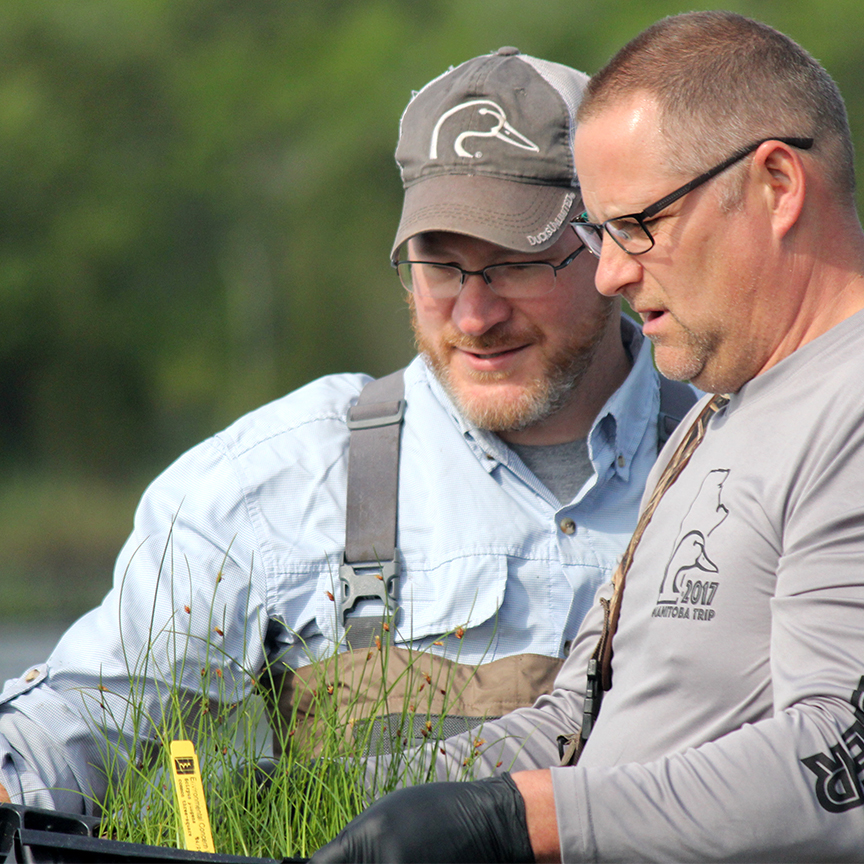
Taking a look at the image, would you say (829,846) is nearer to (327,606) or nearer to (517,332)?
(327,606)

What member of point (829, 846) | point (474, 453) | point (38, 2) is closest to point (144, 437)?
point (38, 2)

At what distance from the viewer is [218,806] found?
1935mm

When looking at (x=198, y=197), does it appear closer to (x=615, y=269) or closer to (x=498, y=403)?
(x=498, y=403)

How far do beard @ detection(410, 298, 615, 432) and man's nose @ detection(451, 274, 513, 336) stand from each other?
0.03 metres

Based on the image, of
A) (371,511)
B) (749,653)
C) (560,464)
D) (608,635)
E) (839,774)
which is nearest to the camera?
(839,774)

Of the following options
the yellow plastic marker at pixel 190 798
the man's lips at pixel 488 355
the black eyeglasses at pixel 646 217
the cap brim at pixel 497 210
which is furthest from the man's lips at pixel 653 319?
the yellow plastic marker at pixel 190 798

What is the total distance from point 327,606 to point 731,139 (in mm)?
1364

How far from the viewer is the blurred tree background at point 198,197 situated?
22.4 meters

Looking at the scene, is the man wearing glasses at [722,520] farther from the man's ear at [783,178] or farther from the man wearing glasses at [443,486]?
the man wearing glasses at [443,486]

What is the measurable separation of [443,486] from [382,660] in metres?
0.57

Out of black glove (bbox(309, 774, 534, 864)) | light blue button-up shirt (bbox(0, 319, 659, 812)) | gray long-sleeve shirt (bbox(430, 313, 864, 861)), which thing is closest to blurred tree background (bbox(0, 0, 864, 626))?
light blue button-up shirt (bbox(0, 319, 659, 812))

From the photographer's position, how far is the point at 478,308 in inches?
108

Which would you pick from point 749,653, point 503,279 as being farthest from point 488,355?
point 749,653

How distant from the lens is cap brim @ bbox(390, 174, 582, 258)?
2656 millimetres
